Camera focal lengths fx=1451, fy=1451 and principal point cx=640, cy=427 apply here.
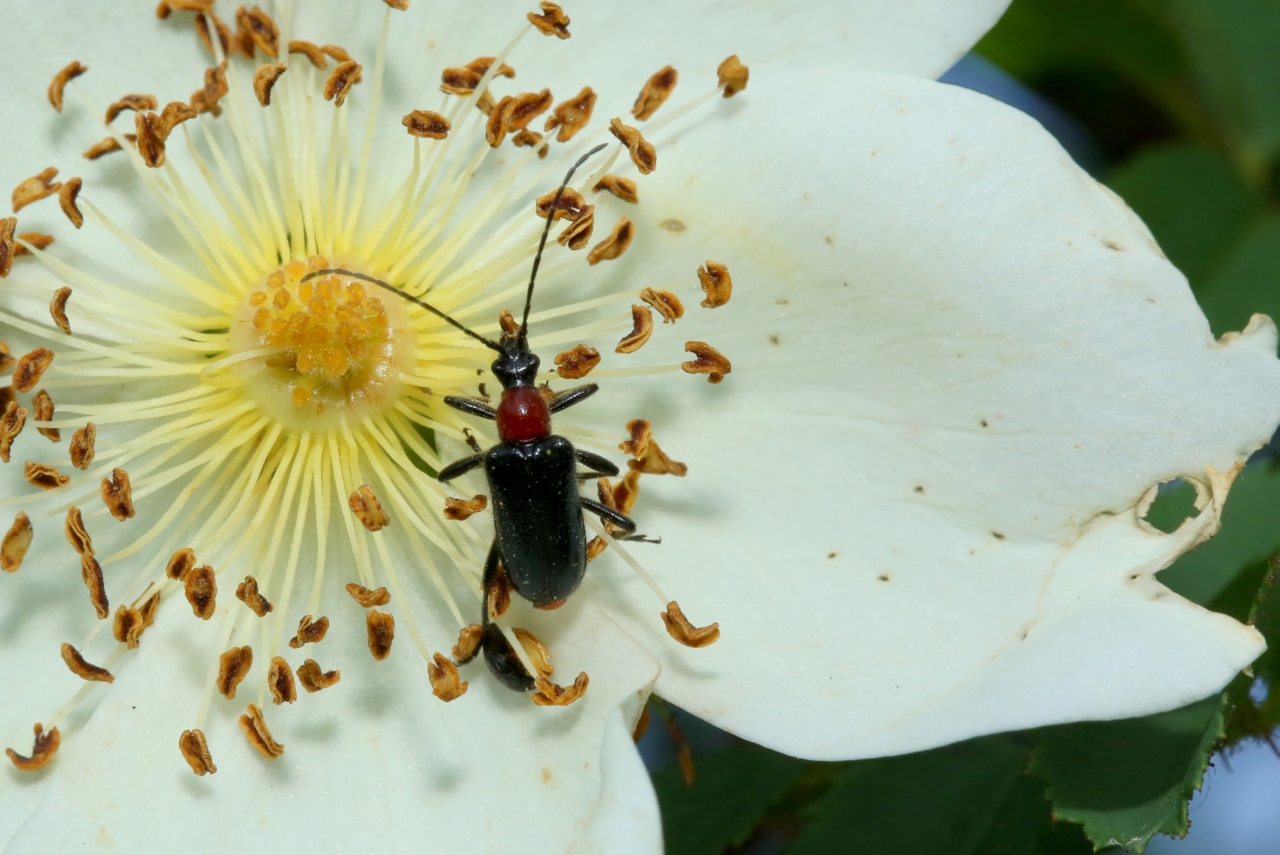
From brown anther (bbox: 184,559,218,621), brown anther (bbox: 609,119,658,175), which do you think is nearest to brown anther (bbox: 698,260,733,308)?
brown anther (bbox: 609,119,658,175)

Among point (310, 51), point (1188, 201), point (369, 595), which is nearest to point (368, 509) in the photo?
point (369, 595)

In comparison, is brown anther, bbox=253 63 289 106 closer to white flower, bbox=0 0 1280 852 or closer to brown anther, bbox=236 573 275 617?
white flower, bbox=0 0 1280 852

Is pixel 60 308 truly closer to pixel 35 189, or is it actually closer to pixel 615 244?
pixel 35 189

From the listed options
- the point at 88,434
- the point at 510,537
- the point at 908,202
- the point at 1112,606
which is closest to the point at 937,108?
the point at 908,202

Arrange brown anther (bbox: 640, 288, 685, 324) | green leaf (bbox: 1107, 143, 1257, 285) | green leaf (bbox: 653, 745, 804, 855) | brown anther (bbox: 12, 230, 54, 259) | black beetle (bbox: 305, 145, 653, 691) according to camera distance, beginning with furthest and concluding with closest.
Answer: green leaf (bbox: 1107, 143, 1257, 285) < green leaf (bbox: 653, 745, 804, 855) < brown anther (bbox: 12, 230, 54, 259) < brown anther (bbox: 640, 288, 685, 324) < black beetle (bbox: 305, 145, 653, 691)

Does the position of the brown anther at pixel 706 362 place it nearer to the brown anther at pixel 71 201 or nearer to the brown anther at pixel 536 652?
the brown anther at pixel 536 652

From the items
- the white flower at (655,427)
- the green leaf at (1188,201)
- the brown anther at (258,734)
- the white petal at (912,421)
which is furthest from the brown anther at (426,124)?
the green leaf at (1188,201)

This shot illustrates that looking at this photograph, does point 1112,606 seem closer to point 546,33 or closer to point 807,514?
point 807,514
